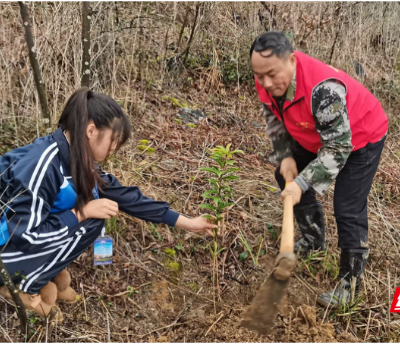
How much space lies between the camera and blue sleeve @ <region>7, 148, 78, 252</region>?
173 cm

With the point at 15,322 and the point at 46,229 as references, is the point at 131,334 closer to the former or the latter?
the point at 15,322

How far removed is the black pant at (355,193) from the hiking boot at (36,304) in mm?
1704

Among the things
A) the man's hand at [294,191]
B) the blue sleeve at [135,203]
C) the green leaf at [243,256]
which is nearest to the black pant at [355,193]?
the man's hand at [294,191]

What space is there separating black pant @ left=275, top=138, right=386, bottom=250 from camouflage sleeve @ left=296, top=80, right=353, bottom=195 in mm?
224

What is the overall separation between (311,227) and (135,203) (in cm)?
130

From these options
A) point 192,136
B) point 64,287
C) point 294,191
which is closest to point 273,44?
point 294,191

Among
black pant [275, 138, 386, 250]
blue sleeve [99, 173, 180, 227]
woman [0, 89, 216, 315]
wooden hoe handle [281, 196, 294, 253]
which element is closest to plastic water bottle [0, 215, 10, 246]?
woman [0, 89, 216, 315]

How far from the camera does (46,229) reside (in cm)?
183

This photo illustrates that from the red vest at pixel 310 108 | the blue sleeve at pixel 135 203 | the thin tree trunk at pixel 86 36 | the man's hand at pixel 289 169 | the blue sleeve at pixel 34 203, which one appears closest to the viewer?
the blue sleeve at pixel 34 203

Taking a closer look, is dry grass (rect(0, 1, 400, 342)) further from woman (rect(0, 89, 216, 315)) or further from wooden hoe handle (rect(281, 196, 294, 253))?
wooden hoe handle (rect(281, 196, 294, 253))

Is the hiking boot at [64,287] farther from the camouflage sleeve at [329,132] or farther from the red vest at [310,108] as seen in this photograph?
the red vest at [310,108]

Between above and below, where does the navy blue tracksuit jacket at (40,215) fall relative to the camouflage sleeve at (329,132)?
below

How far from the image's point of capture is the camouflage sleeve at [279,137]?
2.44m

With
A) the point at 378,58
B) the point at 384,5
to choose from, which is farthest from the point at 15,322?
the point at 384,5
